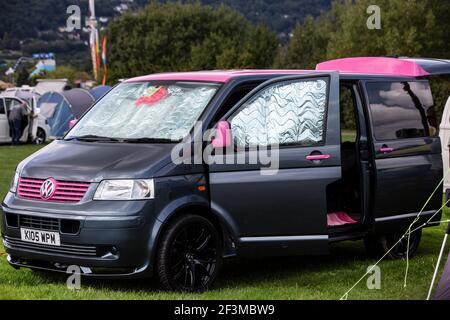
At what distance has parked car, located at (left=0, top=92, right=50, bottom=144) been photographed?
1218 inches

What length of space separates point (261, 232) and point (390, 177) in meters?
1.94

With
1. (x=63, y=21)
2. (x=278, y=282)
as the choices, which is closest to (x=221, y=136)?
(x=278, y=282)

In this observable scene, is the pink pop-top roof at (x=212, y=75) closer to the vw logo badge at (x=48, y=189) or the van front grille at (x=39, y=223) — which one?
the vw logo badge at (x=48, y=189)

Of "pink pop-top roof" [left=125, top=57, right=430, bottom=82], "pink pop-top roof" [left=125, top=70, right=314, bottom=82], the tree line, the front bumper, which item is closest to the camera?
the front bumper

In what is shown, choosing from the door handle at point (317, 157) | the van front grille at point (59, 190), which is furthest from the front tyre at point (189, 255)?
the door handle at point (317, 157)

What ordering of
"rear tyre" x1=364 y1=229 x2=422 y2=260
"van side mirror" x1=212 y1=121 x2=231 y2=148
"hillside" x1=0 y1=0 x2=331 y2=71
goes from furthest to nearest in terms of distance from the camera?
"hillside" x1=0 y1=0 x2=331 y2=71, "rear tyre" x1=364 y1=229 x2=422 y2=260, "van side mirror" x1=212 y1=121 x2=231 y2=148

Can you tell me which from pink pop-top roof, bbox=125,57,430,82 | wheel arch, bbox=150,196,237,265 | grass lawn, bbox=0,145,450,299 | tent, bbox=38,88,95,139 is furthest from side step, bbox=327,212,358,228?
tent, bbox=38,88,95,139

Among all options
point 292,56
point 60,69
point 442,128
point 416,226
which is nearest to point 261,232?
point 416,226

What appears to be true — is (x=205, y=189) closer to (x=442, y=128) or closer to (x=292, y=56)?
(x=442, y=128)

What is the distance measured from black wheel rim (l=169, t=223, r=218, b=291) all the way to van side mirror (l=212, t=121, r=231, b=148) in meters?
0.71

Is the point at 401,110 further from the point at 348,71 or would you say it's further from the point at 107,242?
the point at 107,242

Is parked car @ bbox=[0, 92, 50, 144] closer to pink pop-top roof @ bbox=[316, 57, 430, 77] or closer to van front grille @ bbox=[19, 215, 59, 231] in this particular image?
pink pop-top roof @ bbox=[316, 57, 430, 77]

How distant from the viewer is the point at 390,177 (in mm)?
9023

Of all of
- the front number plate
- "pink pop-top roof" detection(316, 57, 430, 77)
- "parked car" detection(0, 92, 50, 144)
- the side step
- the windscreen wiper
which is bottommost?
"parked car" detection(0, 92, 50, 144)
